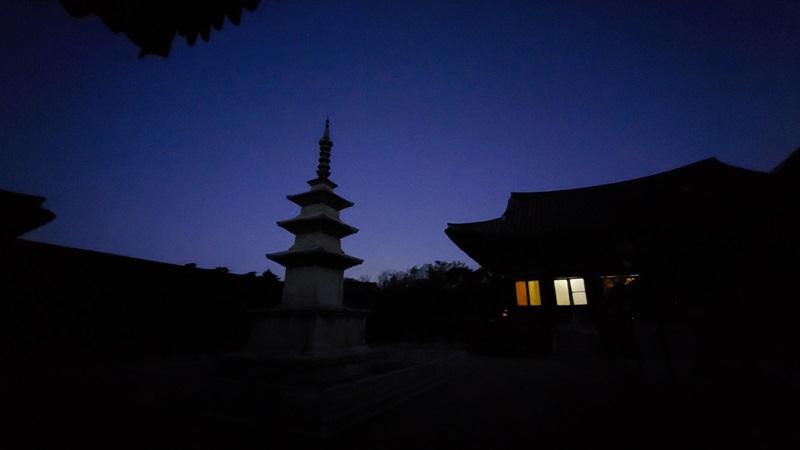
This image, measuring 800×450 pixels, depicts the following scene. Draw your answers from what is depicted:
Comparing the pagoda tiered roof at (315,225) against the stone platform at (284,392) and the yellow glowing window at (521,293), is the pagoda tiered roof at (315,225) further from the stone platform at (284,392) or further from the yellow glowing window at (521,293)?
the yellow glowing window at (521,293)

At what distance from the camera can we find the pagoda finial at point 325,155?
22.5ft

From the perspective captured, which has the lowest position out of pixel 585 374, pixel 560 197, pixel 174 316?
pixel 585 374

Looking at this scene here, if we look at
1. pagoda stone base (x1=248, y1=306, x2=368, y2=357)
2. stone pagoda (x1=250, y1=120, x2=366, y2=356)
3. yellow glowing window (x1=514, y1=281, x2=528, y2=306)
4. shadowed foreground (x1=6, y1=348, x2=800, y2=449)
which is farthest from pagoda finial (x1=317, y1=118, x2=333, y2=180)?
yellow glowing window (x1=514, y1=281, x2=528, y2=306)

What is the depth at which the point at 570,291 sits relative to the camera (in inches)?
423

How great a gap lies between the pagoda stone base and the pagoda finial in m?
3.16

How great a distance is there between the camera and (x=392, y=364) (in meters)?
6.01

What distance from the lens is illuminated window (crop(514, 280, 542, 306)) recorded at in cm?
1107

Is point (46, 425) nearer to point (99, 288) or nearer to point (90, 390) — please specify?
point (90, 390)

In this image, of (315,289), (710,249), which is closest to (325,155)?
(315,289)

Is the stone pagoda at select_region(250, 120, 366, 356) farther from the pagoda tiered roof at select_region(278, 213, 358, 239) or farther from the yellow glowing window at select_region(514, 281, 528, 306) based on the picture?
the yellow glowing window at select_region(514, 281, 528, 306)

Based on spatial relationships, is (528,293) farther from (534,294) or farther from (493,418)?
(493,418)

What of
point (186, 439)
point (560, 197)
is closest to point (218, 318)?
point (186, 439)

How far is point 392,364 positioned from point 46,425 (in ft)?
15.5

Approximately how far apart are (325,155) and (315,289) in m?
3.26
